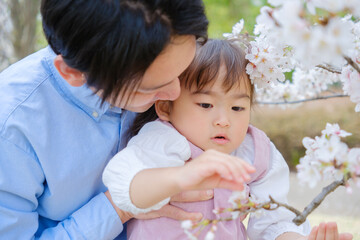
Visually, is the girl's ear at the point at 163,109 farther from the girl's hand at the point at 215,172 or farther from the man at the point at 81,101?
the girl's hand at the point at 215,172

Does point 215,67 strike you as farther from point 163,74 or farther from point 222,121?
point 163,74

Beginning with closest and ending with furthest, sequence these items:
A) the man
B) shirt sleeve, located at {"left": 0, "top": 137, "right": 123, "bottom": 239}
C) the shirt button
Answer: the man < shirt sleeve, located at {"left": 0, "top": 137, "right": 123, "bottom": 239} < the shirt button

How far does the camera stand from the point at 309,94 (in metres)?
2.49

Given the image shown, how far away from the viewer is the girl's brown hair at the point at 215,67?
1.35 m

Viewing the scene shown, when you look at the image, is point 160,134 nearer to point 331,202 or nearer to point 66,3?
point 66,3

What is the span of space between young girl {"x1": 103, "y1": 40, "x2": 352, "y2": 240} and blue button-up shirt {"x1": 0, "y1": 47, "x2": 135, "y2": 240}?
12 cm

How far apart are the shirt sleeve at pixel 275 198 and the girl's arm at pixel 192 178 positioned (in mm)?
445

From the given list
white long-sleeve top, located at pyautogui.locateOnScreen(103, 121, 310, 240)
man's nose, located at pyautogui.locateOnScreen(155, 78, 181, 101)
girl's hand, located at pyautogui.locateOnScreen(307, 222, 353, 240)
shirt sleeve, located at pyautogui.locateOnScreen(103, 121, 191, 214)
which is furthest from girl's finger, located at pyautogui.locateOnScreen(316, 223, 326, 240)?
man's nose, located at pyautogui.locateOnScreen(155, 78, 181, 101)

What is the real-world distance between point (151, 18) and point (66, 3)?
7.9 inches

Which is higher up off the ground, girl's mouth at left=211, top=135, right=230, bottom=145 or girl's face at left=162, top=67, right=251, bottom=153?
girl's face at left=162, top=67, right=251, bottom=153

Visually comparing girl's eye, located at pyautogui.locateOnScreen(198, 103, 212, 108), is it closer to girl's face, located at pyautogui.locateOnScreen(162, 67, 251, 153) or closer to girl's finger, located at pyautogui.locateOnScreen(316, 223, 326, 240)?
girl's face, located at pyautogui.locateOnScreen(162, 67, 251, 153)

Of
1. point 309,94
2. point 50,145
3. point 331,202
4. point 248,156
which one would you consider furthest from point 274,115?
point 50,145

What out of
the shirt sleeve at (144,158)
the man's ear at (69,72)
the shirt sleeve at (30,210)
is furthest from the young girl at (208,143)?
the man's ear at (69,72)

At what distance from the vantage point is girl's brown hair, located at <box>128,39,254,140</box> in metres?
1.35
